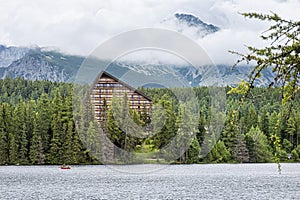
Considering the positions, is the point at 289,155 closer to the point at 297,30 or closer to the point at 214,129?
the point at 214,129

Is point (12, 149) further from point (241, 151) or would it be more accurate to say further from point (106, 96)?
point (241, 151)

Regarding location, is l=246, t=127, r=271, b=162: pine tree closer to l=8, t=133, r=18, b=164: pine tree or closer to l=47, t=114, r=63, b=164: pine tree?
l=47, t=114, r=63, b=164: pine tree

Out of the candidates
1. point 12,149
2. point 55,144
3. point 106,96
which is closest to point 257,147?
point 55,144

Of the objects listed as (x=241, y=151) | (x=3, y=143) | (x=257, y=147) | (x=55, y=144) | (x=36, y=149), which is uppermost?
(x=3, y=143)

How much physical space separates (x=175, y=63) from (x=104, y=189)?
25.0 meters

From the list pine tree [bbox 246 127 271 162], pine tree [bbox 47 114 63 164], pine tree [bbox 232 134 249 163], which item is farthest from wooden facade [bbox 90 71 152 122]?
pine tree [bbox 246 127 271 162]

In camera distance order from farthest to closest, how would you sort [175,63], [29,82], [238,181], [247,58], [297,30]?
[29,82]
[238,181]
[175,63]
[247,58]
[297,30]

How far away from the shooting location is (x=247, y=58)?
484 centimetres

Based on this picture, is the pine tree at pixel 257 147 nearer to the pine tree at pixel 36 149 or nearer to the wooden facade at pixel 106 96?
the wooden facade at pixel 106 96

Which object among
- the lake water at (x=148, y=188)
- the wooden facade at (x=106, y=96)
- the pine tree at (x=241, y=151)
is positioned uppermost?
the wooden facade at (x=106, y=96)

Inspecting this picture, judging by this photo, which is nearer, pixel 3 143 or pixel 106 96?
pixel 106 96

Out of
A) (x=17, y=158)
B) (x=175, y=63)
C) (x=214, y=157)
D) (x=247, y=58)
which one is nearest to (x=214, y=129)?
(x=214, y=157)

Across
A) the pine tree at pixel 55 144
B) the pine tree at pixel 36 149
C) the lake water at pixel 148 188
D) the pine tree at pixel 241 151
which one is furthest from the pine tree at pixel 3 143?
the pine tree at pixel 241 151

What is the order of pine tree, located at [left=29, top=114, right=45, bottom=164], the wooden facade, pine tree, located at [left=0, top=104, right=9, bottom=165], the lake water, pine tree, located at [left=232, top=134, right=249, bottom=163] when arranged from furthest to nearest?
pine tree, located at [left=232, top=134, right=249, bottom=163] → pine tree, located at [left=0, top=104, right=9, bottom=165] → pine tree, located at [left=29, top=114, right=45, bottom=164] → the wooden facade → the lake water
